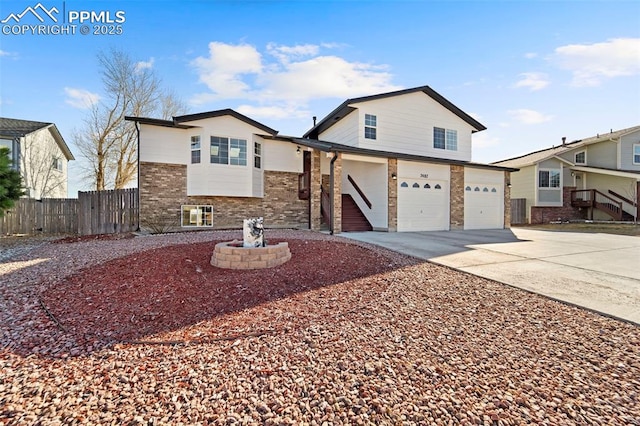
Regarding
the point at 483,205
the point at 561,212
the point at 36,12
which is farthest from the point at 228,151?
the point at 561,212

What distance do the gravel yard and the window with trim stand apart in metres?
8.68

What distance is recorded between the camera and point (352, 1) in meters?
9.27

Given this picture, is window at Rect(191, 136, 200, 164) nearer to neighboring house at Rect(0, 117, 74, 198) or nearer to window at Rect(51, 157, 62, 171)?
neighboring house at Rect(0, 117, 74, 198)

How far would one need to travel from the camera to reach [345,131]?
15.1 meters

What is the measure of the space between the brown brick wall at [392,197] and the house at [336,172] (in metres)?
0.05

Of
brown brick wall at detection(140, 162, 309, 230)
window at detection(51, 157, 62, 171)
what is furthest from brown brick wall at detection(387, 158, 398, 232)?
window at detection(51, 157, 62, 171)

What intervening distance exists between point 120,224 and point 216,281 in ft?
32.9

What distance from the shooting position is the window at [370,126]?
1417 cm

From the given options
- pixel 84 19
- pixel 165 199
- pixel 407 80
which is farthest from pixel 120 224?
pixel 407 80

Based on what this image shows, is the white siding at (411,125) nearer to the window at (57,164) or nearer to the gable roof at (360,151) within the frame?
the gable roof at (360,151)

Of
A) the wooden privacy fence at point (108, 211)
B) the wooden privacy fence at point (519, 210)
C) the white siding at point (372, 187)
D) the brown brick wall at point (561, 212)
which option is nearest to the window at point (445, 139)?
the white siding at point (372, 187)

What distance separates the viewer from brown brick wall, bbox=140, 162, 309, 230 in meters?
12.3

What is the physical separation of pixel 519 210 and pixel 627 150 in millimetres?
9685

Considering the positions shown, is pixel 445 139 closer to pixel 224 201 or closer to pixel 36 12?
pixel 224 201
